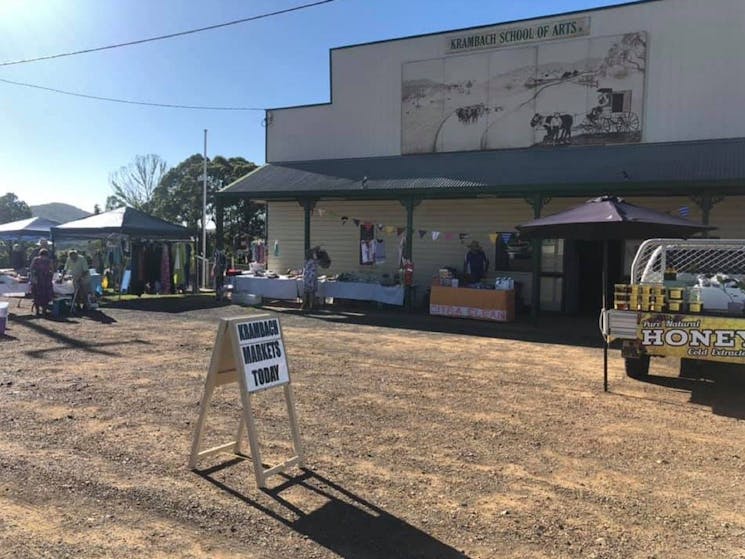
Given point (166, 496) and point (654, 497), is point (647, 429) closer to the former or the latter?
point (654, 497)

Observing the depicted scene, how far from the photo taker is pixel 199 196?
4675 centimetres

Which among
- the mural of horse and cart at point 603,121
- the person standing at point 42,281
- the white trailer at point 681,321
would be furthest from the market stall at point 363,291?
the white trailer at point 681,321

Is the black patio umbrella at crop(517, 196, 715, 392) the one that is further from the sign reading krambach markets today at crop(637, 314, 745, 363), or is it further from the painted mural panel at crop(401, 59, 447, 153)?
the painted mural panel at crop(401, 59, 447, 153)

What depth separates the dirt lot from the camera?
3578mm

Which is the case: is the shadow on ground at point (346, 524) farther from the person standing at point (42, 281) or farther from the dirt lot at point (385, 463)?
the person standing at point (42, 281)

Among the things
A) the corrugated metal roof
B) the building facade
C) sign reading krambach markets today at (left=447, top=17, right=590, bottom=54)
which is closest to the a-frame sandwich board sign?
the building facade

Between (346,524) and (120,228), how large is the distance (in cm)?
1567

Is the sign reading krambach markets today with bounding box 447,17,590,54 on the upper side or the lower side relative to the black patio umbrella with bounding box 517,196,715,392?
upper

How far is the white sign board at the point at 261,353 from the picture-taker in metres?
4.39

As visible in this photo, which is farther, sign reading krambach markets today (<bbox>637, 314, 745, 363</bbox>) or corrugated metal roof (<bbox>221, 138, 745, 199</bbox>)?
corrugated metal roof (<bbox>221, 138, 745, 199</bbox>)

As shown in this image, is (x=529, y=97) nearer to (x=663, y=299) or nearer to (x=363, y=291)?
(x=363, y=291)

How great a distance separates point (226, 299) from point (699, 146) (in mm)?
12967

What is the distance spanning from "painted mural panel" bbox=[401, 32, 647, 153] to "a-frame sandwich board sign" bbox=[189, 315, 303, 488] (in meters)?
13.1

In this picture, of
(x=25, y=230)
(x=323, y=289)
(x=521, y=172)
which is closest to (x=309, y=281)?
(x=323, y=289)
